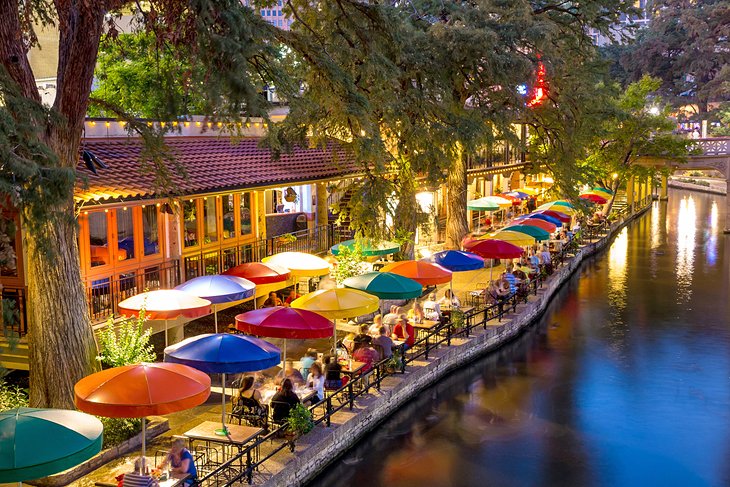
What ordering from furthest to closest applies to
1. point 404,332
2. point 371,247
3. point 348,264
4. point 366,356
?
point 371,247, point 348,264, point 404,332, point 366,356

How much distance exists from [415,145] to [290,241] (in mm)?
4954

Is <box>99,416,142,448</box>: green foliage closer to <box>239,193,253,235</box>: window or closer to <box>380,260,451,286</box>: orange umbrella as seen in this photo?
<box>380,260,451,286</box>: orange umbrella

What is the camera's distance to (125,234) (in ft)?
65.1

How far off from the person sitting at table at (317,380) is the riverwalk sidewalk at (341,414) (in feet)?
1.83

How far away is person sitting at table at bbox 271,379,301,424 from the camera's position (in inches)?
594

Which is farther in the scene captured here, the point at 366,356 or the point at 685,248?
the point at 685,248

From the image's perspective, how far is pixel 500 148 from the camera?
5119cm

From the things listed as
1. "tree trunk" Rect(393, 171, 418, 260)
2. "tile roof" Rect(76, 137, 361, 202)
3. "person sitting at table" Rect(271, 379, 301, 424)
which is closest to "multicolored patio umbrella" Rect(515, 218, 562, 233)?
"tile roof" Rect(76, 137, 361, 202)

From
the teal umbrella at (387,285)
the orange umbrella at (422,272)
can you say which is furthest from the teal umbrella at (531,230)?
the teal umbrella at (387,285)

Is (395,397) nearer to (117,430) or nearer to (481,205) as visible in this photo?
(117,430)

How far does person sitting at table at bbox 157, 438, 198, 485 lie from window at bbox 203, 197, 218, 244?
1110 centimetres

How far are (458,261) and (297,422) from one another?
11546 mm

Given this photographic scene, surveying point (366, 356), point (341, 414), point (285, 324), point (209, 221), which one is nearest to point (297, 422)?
point (341, 414)

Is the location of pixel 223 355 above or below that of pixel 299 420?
above
